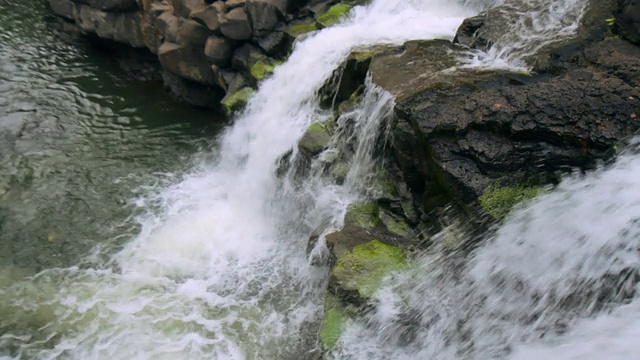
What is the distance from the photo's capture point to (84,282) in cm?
825

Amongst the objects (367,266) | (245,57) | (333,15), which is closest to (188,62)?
(245,57)

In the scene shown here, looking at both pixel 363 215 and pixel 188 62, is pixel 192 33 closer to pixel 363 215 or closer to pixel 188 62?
pixel 188 62

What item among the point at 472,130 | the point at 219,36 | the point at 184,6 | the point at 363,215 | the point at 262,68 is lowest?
the point at 363,215

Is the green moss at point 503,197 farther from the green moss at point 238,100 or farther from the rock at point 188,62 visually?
the rock at point 188,62

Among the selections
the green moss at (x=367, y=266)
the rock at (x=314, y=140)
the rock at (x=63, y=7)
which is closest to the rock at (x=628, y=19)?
the green moss at (x=367, y=266)

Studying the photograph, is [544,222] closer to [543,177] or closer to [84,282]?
[543,177]

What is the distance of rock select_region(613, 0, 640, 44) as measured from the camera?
6.72 meters

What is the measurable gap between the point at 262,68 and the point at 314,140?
336 centimetres

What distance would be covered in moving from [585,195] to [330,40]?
645cm

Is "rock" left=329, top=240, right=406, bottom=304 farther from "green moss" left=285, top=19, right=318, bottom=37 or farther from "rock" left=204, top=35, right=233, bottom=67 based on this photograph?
"rock" left=204, top=35, right=233, bottom=67

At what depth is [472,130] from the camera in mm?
6383

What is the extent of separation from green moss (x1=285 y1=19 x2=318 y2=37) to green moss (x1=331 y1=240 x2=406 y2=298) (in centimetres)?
615

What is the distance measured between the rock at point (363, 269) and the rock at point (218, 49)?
22.5 ft

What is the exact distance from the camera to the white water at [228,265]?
23.7ft
